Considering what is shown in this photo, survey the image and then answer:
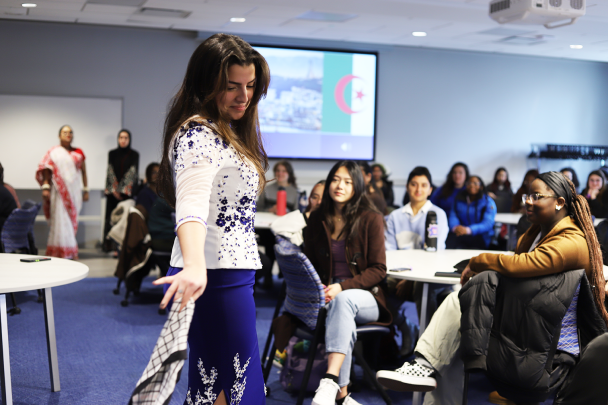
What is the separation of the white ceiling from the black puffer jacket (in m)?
4.71

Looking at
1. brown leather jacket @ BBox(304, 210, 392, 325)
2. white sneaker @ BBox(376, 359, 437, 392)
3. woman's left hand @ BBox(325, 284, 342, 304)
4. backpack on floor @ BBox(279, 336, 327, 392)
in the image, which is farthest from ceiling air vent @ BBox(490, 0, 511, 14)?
white sneaker @ BBox(376, 359, 437, 392)

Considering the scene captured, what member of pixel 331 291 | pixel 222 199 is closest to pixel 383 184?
pixel 331 291

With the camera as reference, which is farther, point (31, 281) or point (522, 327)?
point (31, 281)

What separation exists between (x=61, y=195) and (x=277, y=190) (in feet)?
8.50

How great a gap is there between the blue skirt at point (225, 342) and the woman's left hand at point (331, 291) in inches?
52.0

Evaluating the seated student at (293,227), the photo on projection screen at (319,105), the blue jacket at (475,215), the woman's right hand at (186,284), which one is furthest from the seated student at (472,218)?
the woman's right hand at (186,284)

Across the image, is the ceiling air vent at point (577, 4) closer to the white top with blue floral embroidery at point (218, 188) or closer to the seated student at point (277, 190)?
the seated student at point (277, 190)

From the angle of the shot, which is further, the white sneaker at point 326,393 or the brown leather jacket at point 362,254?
the brown leather jacket at point 362,254

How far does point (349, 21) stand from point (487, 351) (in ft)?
18.8

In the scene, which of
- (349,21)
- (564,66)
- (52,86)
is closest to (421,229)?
(349,21)

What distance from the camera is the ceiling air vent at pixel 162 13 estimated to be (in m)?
6.61

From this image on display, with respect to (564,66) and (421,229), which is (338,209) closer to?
(421,229)

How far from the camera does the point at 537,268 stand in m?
2.07

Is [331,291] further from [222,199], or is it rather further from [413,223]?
[222,199]
